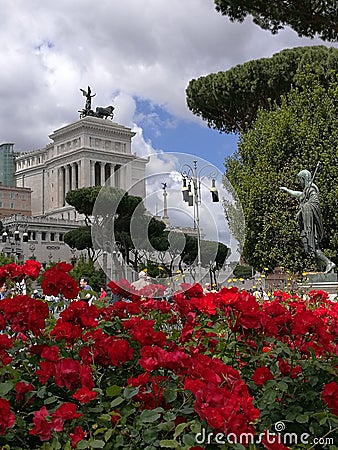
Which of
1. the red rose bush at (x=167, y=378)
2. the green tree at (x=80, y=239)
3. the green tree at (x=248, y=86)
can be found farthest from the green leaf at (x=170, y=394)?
the green tree at (x=80, y=239)

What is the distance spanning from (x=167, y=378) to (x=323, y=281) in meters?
10.5

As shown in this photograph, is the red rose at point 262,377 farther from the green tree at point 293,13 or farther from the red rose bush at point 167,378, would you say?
the green tree at point 293,13

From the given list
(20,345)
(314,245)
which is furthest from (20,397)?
(314,245)

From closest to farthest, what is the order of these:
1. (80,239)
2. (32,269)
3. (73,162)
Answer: (32,269)
(80,239)
(73,162)

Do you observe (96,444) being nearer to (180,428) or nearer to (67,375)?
(180,428)

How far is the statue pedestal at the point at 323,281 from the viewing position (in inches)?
461

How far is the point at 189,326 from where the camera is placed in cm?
271

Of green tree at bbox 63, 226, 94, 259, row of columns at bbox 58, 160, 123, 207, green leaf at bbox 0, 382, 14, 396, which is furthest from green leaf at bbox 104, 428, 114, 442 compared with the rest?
row of columns at bbox 58, 160, 123, 207

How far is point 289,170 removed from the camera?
17.8 m

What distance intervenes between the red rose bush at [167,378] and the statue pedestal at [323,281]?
30.2 ft

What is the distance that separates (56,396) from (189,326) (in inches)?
32.9

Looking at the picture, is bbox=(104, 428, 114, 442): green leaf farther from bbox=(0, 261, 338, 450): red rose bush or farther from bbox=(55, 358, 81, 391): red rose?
bbox=(55, 358, 81, 391): red rose

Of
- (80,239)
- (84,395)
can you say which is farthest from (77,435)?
(80,239)

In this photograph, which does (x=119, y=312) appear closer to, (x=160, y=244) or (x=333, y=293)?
(x=160, y=244)
